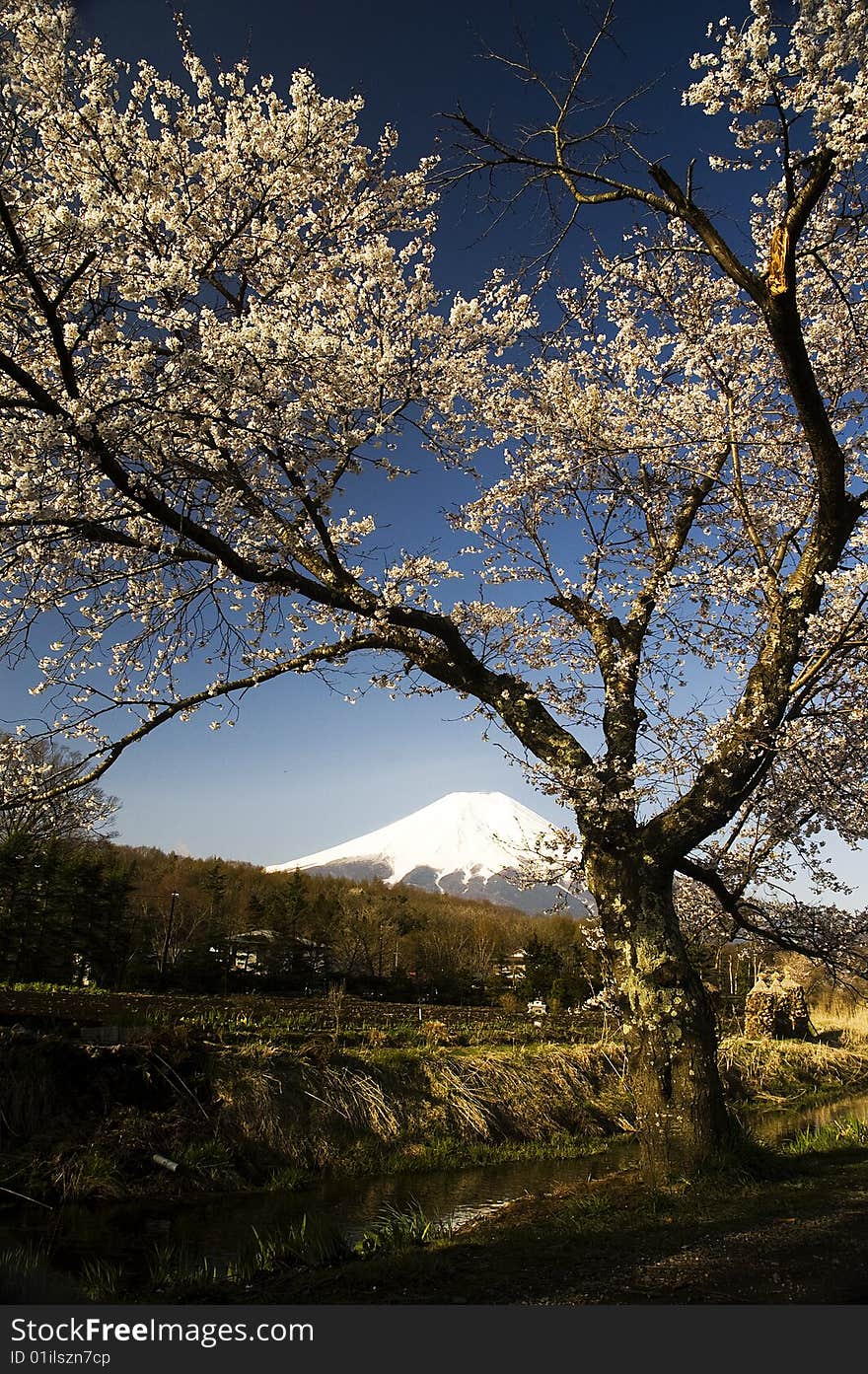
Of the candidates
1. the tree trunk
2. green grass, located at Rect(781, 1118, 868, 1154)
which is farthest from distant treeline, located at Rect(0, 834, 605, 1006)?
green grass, located at Rect(781, 1118, 868, 1154)

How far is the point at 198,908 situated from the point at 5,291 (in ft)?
106

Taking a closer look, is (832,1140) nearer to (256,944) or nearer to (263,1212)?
(263,1212)

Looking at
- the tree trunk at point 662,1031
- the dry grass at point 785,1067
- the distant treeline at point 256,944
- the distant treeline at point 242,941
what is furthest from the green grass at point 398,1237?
the dry grass at point 785,1067

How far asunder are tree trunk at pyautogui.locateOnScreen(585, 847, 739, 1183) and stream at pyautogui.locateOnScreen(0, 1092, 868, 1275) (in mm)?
1986

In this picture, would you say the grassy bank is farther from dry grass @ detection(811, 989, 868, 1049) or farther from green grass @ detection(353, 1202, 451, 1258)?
dry grass @ detection(811, 989, 868, 1049)

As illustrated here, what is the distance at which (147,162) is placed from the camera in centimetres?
621

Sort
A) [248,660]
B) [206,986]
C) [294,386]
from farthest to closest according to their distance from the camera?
[206,986] → [248,660] → [294,386]

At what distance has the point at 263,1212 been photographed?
299 inches

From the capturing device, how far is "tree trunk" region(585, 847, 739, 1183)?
6.02m

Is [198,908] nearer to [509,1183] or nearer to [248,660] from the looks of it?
[509,1183]

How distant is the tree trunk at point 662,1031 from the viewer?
6.02 m

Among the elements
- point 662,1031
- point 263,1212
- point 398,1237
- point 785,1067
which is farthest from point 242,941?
point 662,1031

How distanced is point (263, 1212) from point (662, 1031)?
437 cm

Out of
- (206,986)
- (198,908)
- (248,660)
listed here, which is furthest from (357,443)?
(198,908)
